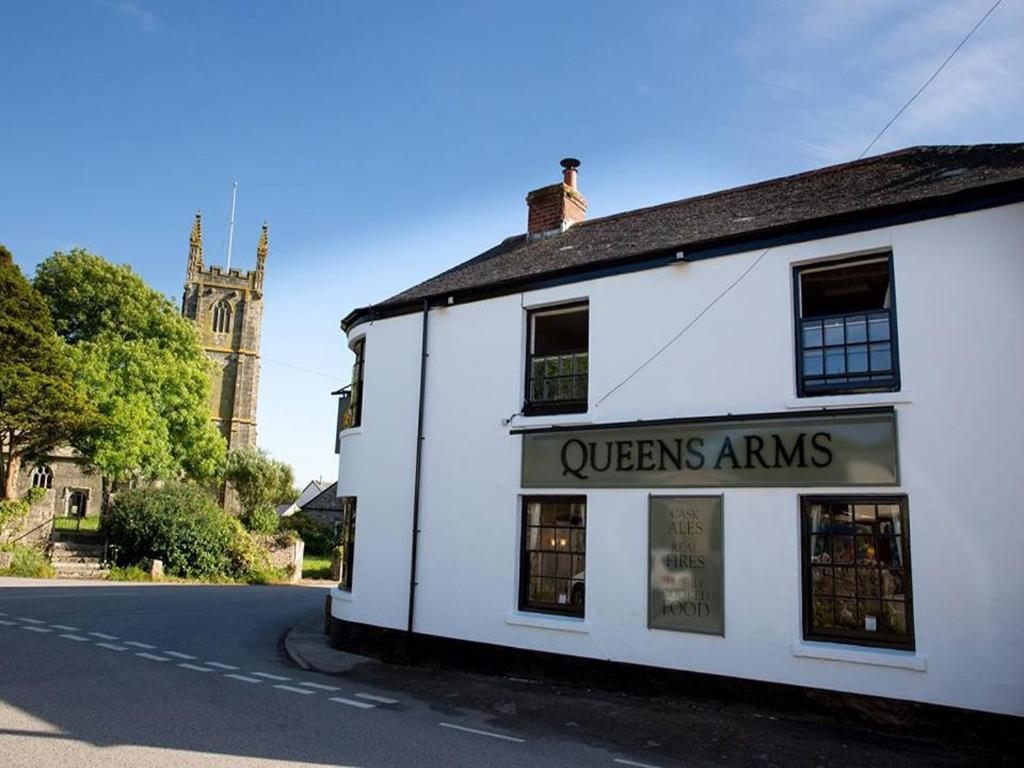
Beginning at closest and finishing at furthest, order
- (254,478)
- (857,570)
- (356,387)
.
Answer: (857,570) < (356,387) < (254,478)

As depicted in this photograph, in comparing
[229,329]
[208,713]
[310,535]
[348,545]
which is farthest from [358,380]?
[229,329]

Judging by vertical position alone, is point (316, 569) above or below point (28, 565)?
below

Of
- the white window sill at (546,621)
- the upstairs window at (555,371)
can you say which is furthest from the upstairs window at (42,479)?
the white window sill at (546,621)

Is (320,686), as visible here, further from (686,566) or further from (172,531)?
(172,531)

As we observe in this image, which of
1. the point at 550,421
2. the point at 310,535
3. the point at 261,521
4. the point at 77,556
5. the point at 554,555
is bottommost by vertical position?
the point at 77,556

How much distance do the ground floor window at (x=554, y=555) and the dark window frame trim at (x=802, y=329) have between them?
349 cm

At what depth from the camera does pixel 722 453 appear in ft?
32.9

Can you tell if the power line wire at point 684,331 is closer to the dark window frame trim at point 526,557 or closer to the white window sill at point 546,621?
the dark window frame trim at point 526,557

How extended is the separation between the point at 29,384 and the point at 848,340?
30966 mm

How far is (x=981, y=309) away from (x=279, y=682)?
31.8 ft

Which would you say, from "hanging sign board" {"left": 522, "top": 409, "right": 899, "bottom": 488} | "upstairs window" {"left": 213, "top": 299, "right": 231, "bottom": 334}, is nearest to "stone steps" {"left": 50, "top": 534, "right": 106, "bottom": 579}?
"hanging sign board" {"left": 522, "top": 409, "right": 899, "bottom": 488}

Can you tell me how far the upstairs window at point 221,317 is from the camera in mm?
66688

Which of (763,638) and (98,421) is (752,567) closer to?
(763,638)

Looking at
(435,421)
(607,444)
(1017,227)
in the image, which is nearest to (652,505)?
(607,444)
